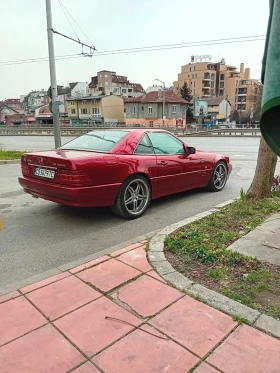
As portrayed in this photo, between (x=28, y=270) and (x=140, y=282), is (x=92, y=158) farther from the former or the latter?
(x=140, y=282)

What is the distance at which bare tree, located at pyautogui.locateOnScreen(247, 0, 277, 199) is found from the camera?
16.1ft

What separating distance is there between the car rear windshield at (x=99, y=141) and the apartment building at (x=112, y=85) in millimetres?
88981

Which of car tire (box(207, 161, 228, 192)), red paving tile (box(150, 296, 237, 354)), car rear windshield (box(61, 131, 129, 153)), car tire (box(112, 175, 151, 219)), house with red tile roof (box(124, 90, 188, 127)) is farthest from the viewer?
house with red tile roof (box(124, 90, 188, 127))

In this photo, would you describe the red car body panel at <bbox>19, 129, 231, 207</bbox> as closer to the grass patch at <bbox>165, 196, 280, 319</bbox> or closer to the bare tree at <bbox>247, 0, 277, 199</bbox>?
the grass patch at <bbox>165, 196, 280, 319</bbox>

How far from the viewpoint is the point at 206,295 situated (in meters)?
2.54

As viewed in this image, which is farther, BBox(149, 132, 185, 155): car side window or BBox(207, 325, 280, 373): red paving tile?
BBox(149, 132, 185, 155): car side window

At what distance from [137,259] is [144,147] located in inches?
91.7

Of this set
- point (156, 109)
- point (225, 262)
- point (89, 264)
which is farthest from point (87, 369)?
point (156, 109)

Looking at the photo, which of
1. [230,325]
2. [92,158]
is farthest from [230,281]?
[92,158]

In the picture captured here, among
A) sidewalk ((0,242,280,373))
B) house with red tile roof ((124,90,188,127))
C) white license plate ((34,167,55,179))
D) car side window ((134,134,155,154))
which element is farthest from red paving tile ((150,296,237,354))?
house with red tile roof ((124,90,188,127))

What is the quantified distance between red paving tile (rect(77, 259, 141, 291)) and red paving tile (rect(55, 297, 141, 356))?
0.28m

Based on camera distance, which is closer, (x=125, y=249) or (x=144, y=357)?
(x=144, y=357)

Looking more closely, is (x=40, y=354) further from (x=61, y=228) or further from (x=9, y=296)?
(x=61, y=228)

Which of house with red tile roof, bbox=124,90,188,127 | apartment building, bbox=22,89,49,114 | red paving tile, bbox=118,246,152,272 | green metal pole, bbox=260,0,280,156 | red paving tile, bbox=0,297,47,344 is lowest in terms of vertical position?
red paving tile, bbox=0,297,47,344
